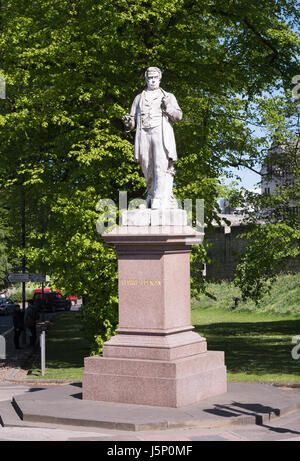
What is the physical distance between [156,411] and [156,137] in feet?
15.8

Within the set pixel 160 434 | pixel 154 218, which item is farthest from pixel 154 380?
pixel 154 218

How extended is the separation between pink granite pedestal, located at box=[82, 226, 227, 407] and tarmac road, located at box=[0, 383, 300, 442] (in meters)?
1.45

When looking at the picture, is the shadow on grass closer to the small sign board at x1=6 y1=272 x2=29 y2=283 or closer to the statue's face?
the small sign board at x1=6 y1=272 x2=29 y2=283

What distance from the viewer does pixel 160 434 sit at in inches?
441

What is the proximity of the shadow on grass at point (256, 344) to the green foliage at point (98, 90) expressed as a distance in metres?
4.14

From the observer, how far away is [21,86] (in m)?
24.0

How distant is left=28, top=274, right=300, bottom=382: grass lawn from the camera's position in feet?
66.9

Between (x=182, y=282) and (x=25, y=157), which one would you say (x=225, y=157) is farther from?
(x=182, y=282)

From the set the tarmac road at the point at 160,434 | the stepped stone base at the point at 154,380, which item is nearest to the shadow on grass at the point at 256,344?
the stepped stone base at the point at 154,380

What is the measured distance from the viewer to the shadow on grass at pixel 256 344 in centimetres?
2081

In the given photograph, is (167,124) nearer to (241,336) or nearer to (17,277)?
(17,277)

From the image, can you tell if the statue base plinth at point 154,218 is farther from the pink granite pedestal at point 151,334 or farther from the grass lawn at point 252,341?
the grass lawn at point 252,341

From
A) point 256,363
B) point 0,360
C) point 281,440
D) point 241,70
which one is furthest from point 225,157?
point 281,440

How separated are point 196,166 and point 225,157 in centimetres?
455
